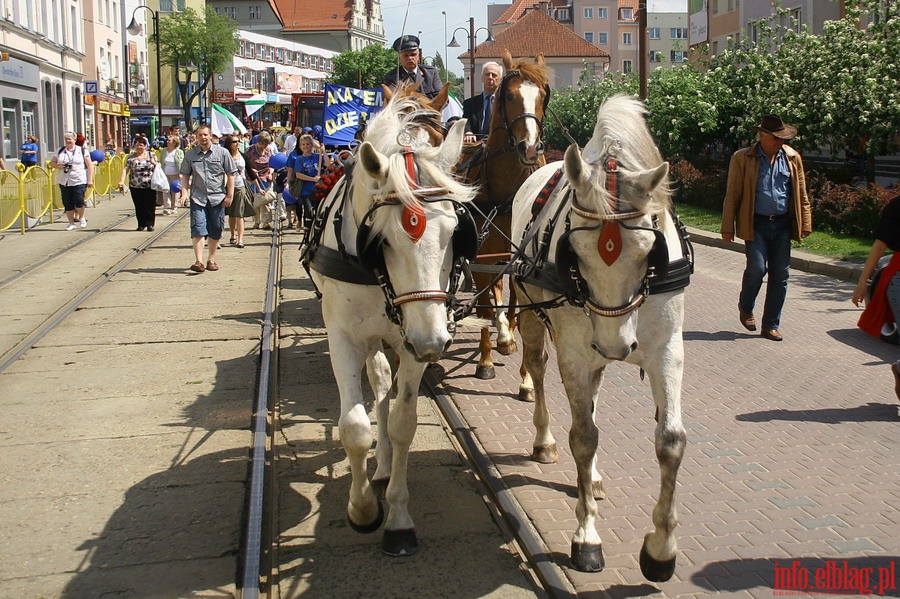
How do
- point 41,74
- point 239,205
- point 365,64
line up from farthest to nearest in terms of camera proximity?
point 365,64, point 41,74, point 239,205

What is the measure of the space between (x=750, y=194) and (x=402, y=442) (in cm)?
592

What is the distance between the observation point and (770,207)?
9.52 meters

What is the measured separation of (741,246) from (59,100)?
36192mm

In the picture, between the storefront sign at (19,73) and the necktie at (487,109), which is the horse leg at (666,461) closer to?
the necktie at (487,109)

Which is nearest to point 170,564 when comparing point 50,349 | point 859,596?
point 859,596

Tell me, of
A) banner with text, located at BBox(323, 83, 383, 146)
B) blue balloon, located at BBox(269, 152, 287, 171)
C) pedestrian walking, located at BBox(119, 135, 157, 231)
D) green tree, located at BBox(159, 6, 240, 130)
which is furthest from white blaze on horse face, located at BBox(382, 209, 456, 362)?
green tree, located at BBox(159, 6, 240, 130)

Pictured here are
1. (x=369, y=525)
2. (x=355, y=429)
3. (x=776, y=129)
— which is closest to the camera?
(x=355, y=429)

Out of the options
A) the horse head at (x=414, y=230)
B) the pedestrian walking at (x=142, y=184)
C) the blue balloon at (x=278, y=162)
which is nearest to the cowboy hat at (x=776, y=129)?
the horse head at (x=414, y=230)

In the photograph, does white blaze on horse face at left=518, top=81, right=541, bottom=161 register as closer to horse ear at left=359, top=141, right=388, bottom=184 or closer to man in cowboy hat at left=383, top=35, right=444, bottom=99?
man in cowboy hat at left=383, top=35, right=444, bottom=99

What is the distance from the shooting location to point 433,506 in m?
5.36

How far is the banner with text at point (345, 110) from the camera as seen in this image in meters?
10.2

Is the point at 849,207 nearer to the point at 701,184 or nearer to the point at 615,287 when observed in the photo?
the point at 701,184

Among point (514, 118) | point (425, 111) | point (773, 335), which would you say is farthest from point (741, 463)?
point (773, 335)

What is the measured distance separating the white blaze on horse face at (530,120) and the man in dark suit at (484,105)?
170 cm
